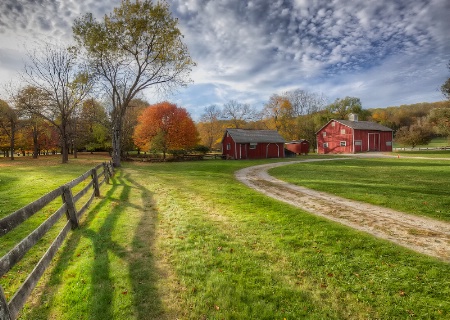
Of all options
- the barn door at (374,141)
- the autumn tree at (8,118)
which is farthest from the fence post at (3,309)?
the barn door at (374,141)

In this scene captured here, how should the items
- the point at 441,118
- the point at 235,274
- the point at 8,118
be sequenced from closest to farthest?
the point at 235,274
the point at 441,118
the point at 8,118

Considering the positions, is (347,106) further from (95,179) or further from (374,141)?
(95,179)

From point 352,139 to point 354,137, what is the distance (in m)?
0.51

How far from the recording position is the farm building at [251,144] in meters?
38.0

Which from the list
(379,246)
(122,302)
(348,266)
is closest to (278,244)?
(348,266)

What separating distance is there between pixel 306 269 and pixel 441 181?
45.8ft

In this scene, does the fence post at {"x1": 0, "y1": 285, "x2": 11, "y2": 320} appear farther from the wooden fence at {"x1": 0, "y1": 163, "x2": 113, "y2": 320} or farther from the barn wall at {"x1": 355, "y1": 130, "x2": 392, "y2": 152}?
the barn wall at {"x1": 355, "y1": 130, "x2": 392, "y2": 152}

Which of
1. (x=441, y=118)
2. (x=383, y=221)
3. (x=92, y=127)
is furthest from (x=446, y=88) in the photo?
(x=92, y=127)

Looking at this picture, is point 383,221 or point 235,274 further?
point 383,221

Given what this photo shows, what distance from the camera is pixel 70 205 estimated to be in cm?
695

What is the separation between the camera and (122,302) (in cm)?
387

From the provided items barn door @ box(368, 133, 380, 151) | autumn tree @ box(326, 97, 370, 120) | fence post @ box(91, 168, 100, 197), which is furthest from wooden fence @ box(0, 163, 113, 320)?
autumn tree @ box(326, 97, 370, 120)

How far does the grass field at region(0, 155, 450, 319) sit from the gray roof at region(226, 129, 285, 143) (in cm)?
3076

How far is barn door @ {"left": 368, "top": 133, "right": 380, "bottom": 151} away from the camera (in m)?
49.2
